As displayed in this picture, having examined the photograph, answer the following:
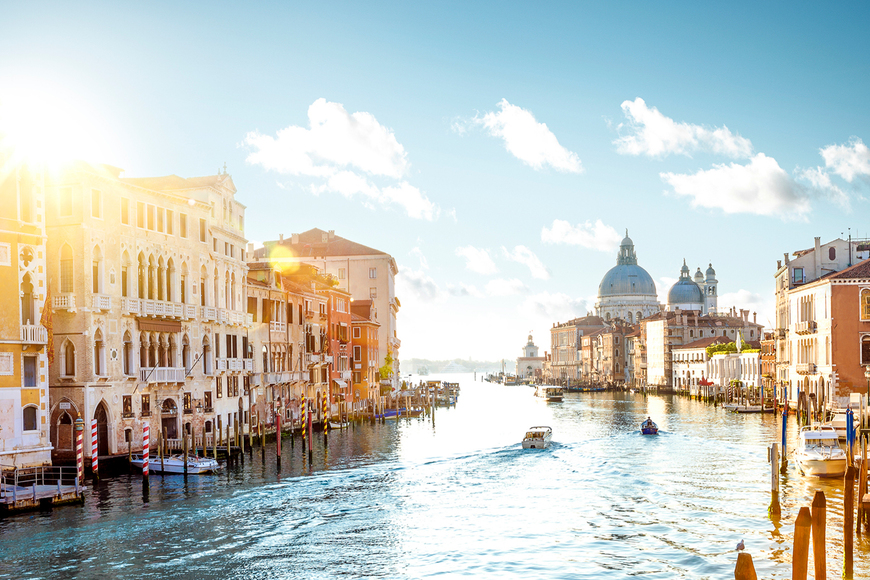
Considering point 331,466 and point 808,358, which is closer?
point 331,466

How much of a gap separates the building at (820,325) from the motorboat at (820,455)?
17.4 meters

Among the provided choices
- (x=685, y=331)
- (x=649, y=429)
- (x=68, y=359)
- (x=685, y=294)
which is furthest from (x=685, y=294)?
(x=68, y=359)

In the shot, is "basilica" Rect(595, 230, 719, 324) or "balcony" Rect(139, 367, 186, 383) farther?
"basilica" Rect(595, 230, 719, 324)

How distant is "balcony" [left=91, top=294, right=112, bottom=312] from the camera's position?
1203 inches

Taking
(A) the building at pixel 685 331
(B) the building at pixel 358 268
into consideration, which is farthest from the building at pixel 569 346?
(B) the building at pixel 358 268

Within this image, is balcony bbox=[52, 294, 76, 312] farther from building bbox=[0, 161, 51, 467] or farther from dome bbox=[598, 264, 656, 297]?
dome bbox=[598, 264, 656, 297]

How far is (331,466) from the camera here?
111 ft

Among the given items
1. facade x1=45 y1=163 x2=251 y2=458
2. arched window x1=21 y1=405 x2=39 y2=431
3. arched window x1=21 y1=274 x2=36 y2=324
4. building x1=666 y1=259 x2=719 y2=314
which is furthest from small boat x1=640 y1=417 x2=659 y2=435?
building x1=666 y1=259 x2=719 y2=314

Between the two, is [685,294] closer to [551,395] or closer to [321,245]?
[551,395]

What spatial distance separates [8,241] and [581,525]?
17.6 metres

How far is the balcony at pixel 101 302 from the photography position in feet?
100

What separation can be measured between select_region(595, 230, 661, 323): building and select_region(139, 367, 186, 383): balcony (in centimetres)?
14540

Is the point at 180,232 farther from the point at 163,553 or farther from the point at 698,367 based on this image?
the point at 698,367

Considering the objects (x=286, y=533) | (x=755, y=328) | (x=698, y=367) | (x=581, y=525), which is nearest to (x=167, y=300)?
(x=286, y=533)
